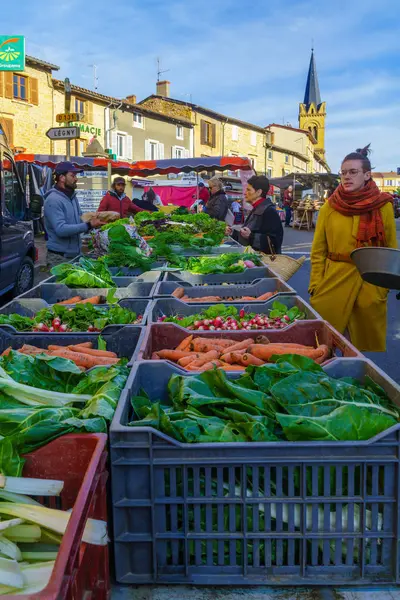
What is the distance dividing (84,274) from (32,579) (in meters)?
3.89

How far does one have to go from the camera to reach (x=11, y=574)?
134cm

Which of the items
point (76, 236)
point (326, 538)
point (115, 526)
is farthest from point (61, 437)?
point (76, 236)

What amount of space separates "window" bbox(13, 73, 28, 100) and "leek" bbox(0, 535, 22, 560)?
92.5 feet

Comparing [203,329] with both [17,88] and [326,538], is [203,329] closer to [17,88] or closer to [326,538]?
[326,538]

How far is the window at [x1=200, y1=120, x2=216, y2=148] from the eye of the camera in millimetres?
44500

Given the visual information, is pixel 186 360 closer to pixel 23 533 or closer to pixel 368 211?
pixel 23 533

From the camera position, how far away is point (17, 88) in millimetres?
26578

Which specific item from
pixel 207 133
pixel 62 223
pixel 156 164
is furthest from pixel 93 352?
pixel 207 133

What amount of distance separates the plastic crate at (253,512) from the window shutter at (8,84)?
89.9ft

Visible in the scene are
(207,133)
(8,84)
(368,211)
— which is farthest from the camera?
(207,133)

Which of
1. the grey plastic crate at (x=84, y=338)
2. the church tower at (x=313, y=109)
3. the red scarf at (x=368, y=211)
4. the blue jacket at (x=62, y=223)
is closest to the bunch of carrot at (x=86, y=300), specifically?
the grey plastic crate at (x=84, y=338)

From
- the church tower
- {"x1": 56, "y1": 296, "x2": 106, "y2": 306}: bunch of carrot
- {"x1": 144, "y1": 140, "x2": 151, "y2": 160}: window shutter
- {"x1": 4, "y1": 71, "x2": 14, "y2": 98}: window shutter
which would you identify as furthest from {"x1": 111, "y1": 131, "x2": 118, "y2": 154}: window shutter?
the church tower

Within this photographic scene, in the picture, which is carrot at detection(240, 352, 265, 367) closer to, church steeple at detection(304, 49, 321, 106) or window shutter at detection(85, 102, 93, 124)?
window shutter at detection(85, 102, 93, 124)

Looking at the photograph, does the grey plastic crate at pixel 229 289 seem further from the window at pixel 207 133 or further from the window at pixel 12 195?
the window at pixel 207 133
